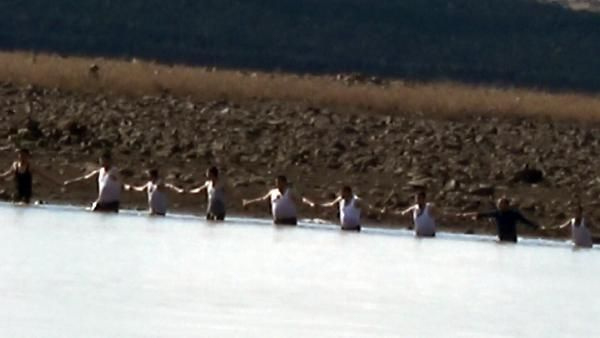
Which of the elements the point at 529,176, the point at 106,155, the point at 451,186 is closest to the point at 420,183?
the point at 451,186

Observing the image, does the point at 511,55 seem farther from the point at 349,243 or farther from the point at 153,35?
the point at 349,243

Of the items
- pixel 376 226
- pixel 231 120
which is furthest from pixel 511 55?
pixel 376 226

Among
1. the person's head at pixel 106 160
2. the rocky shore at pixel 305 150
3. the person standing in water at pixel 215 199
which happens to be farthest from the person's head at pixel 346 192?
the person's head at pixel 106 160

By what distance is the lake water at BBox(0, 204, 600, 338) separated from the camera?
19188mm

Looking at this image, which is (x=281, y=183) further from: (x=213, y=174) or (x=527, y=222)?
(x=527, y=222)

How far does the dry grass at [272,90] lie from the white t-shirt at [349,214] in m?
10.0

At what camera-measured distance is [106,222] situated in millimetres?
28844

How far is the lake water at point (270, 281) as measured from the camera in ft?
63.0

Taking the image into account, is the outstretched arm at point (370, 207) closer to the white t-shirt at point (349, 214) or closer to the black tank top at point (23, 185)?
the white t-shirt at point (349, 214)

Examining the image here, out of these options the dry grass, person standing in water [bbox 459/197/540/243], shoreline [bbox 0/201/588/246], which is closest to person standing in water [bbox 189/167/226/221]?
shoreline [bbox 0/201/588/246]

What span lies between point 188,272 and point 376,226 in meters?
8.39

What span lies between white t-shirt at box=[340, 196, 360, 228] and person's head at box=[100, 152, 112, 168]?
3025 mm

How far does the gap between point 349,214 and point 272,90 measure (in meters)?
11.9

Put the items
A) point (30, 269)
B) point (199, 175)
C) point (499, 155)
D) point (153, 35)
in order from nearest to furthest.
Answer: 1. point (30, 269)
2. point (199, 175)
3. point (499, 155)
4. point (153, 35)
